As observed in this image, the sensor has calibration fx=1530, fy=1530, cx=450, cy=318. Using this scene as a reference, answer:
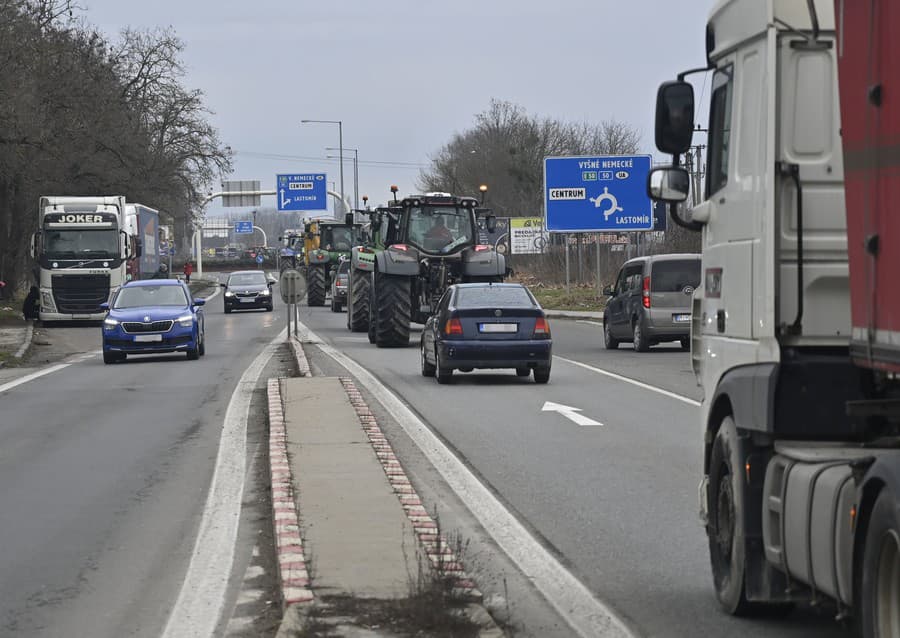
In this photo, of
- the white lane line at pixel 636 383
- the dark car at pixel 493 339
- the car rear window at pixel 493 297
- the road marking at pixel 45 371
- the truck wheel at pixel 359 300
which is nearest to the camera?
the white lane line at pixel 636 383

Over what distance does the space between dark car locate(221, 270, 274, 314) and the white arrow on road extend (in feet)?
131

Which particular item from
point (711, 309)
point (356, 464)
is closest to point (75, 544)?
point (356, 464)

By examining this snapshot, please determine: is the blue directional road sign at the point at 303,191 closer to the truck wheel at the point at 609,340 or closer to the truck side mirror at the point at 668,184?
the truck wheel at the point at 609,340

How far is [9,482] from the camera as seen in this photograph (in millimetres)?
12430

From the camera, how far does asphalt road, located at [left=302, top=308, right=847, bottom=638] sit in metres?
7.52

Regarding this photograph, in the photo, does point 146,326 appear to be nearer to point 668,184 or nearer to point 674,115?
point 668,184

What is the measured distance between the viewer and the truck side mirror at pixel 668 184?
7.62 metres

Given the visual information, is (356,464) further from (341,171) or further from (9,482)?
(341,171)

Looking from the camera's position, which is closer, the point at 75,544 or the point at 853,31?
the point at 853,31

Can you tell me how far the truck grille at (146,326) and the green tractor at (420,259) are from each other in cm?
422

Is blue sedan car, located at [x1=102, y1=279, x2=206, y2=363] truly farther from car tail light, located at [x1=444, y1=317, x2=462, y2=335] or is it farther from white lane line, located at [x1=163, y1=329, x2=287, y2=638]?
white lane line, located at [x1=163, y1=329, x2=287, y2=638]

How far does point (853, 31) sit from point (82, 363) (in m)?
26.6

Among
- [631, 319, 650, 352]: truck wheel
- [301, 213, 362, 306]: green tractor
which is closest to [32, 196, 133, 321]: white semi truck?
[301, 213, 362, 306]: green tractor

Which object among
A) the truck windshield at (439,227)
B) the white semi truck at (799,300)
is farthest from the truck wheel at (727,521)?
the truck windshield at (439,227)
